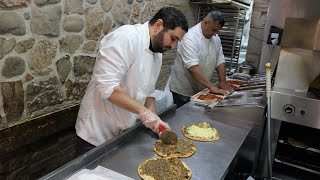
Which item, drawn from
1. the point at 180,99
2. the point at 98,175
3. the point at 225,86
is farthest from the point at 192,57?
the point at 98,175

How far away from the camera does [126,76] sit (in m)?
1.87

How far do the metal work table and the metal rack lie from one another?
3363 millimetres

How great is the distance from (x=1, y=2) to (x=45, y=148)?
1397 mm

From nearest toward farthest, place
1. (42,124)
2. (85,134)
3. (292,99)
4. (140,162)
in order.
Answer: (140,162), (292,99), (85,134), (42,124)

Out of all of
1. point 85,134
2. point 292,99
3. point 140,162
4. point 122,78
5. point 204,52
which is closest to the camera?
point 140,162

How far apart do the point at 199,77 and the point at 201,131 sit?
61.1 inches

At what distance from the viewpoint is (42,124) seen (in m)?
2.53

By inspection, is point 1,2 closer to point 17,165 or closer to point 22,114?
point 22,114

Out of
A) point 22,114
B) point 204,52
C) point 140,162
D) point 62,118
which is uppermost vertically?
point 204,52

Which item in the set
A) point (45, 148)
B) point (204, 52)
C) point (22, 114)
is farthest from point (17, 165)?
point (204, 52)

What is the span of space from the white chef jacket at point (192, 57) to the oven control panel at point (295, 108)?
1.84 m

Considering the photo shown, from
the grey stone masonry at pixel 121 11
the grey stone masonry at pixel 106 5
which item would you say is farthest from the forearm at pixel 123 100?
the grey stone masonry at pixel 121 11

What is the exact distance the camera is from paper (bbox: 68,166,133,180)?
4.02ft

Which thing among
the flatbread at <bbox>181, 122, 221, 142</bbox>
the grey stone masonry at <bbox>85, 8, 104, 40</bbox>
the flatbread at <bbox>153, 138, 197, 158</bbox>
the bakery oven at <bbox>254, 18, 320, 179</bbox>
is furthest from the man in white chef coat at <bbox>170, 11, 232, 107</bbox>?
the flatbread at <bbox>153, 138, 197, 158</bbox>
